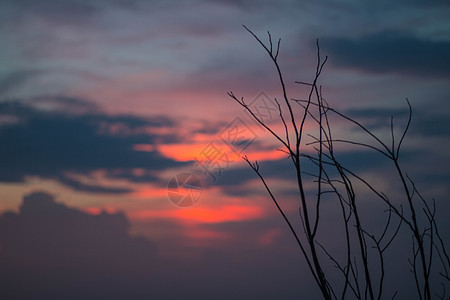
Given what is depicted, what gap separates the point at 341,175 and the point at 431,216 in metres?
0.52

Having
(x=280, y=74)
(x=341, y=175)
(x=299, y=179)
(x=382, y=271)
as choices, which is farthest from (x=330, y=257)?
(x=280, y=74)

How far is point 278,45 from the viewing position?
5.38ft

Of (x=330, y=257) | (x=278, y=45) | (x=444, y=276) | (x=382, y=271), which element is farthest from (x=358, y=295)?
(x=278, y=45)

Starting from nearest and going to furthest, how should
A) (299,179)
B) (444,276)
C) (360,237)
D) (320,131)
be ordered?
(299,179) < (360,237) < (320,131) < (444,276)

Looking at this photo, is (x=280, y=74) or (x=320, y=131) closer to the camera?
(x=280, y=74)

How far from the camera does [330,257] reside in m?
1.69

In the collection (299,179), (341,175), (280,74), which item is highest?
(280,74)

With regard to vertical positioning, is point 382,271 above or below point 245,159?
below

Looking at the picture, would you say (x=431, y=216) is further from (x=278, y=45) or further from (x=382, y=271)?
(x=278, y=45)

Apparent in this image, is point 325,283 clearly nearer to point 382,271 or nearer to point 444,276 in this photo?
point 382,271

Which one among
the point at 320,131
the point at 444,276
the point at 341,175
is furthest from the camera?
the point at 444,276

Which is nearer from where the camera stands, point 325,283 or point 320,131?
point 325,283

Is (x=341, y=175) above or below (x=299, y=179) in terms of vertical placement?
above

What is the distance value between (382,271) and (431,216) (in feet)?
1.44
